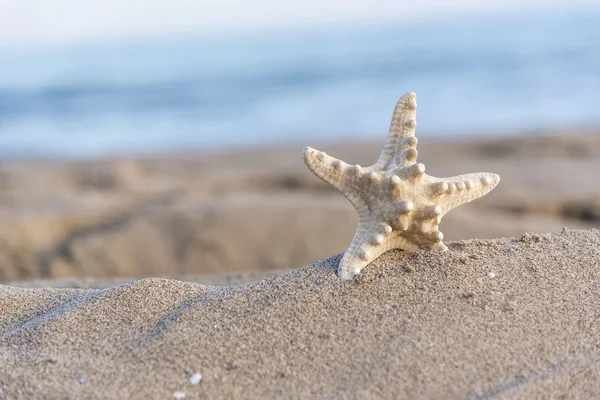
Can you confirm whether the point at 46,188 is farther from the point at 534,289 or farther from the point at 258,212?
the point at 534,289

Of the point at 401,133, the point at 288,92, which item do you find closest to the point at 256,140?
the point at 288,92

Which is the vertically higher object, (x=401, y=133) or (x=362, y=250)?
(x=401, y=133)

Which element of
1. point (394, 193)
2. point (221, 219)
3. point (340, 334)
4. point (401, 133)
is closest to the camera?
point (340, 334)

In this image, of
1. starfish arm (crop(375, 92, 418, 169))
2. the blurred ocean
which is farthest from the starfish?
the blurred ocean

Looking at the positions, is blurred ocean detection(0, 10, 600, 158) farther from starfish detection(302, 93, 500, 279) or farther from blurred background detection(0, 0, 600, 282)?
starfish detection(302, 93, 500, 279)

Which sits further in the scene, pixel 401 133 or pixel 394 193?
pixel 401 133

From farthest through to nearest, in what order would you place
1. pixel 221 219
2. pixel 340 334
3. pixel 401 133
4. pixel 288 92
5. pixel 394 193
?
pixel 288 92 < pixel 221 219 < pixel 401 133 < pixel 394 193 < pixel 340 334

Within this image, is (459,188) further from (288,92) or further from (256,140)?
(288,92)

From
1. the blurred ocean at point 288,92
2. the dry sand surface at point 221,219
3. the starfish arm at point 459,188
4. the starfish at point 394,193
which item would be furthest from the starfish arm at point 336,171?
the blurred ocean at point 288,92
